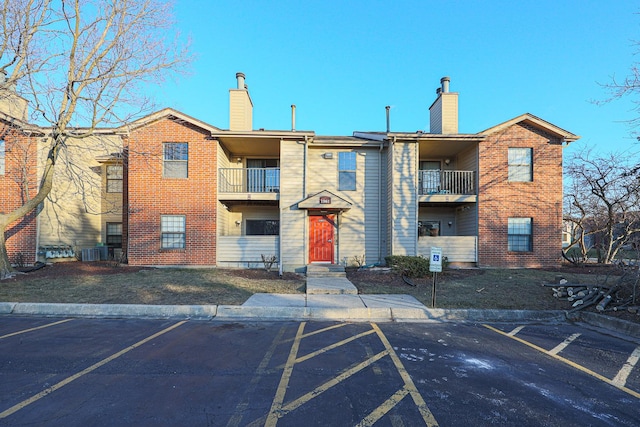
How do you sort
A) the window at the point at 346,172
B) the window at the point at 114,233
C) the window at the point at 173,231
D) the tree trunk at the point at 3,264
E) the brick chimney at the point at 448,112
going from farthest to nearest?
1. the window at the point at 114,233
2. the brick chimney at the point at 448,112
3. the window at the point at 346,172
4. the window at the point at 173,231
5. the tree trunk at the point at 3,264

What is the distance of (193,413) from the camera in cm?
298

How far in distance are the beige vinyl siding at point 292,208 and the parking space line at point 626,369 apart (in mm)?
9719

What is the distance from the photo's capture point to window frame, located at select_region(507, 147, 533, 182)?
527 inches

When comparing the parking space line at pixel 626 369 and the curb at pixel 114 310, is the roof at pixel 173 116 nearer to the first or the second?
the curb at pixel 114 310

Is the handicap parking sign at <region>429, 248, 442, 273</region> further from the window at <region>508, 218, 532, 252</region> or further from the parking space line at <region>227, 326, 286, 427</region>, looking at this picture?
the window at <region>508, 218, 532, 252</region>

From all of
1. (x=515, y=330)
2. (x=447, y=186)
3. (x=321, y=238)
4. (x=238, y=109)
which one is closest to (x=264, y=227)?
(x=321, y=238)

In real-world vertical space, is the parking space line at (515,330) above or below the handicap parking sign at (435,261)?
below

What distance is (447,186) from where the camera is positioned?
47.2 feet

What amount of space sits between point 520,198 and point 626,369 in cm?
1061

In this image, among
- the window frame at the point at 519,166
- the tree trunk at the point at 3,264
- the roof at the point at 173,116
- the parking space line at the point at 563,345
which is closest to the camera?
the parking space line at the point at 563,345

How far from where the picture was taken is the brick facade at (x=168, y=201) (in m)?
12.6

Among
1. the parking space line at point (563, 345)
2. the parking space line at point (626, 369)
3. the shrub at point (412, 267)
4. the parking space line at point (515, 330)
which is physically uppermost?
the shrub at point (412, 267)

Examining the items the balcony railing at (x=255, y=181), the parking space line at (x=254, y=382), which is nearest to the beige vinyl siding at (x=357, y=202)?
the balcony railing at (x=255, y=181)

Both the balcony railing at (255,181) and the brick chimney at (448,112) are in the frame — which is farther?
the brick chimney at (448,112)
